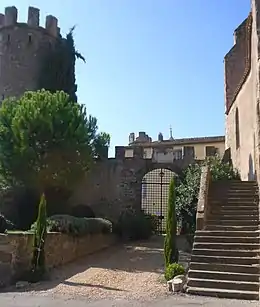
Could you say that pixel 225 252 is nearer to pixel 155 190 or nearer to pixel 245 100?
pixel 245 100

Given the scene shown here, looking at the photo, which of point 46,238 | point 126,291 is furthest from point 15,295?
point 46,238

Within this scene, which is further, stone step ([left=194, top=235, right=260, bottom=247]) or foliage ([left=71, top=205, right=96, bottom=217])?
foliage ([left=71, top=205, right=96, bottom=217])

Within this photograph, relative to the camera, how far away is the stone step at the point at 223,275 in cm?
1006

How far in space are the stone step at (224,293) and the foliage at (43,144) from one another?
10562mm

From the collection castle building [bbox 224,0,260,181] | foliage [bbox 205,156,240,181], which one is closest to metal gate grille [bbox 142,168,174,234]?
castle building [bbox 224,0,260,181]

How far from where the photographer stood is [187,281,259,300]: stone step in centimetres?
939

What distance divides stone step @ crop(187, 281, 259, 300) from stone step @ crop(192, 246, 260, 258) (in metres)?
1.32

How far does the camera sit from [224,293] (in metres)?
9.58

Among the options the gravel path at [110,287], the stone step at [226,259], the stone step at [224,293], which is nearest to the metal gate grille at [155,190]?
the gravel path at [110,287]

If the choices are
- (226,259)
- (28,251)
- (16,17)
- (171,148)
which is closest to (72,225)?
(28,251)

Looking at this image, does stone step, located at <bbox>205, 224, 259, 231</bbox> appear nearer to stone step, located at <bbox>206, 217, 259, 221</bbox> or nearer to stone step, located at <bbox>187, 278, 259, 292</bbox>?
stone step, located at <bbox>206, 217, 259, 221</bbox>

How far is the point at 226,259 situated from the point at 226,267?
0.94 feet

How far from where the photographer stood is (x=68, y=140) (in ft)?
62.6

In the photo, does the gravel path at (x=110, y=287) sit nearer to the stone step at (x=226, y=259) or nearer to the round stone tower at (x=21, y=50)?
the stone step at (x=226, y=259)
